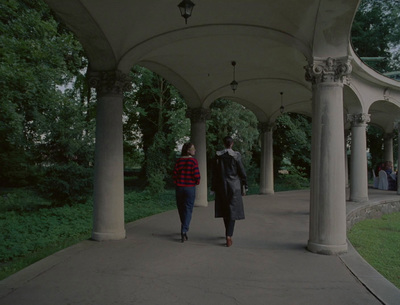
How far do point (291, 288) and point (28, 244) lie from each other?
22.8 feet

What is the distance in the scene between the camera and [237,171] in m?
6.57

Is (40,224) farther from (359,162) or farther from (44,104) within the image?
(359,162)

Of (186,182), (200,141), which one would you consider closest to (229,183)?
(186,182)

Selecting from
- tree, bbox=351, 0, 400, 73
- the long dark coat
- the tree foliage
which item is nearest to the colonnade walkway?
the long dark coat

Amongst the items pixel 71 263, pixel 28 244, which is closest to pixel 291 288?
pixel 71 263

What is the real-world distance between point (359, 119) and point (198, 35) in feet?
28.9

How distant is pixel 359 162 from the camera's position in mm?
13664

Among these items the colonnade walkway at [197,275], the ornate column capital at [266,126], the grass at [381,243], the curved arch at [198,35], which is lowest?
the grass at [381,243]

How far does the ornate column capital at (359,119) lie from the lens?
45.1 ft

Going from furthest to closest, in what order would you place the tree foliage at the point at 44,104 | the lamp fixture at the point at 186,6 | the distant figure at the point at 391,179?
the distant figure at the point at 391,179 < the tree foliage at the point at 44,104 < the lamp fixture at the point at 186,6

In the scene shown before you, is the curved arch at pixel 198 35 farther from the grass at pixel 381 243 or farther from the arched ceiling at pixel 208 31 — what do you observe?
the grass at pixel 381 243

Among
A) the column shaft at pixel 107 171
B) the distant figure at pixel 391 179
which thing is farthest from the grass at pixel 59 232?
the distant figure at pixel 391 179

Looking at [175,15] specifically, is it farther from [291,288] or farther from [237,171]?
[291,288]

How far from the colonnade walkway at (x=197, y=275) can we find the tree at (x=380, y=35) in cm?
2471
